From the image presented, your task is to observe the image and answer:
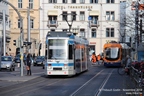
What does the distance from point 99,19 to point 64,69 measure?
4622 cm

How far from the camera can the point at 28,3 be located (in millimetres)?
67688

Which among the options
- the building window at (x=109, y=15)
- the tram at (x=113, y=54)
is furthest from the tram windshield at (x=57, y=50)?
the building window at (x=109, y=15)

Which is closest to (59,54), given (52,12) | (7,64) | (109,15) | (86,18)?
(7,64)

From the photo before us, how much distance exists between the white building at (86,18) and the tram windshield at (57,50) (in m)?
45.0

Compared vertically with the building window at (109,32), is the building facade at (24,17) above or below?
above

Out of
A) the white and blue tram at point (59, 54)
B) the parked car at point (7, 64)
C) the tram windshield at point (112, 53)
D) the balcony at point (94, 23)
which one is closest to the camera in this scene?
the white and blue tram at point (59, 54)

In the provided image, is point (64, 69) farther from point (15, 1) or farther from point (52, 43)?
point (15, 1)

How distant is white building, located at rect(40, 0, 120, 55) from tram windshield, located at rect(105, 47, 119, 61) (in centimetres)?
2535

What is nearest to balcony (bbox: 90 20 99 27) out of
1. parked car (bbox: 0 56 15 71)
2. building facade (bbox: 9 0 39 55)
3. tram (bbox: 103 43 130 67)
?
building facade (bbox: 9 0 39 55)

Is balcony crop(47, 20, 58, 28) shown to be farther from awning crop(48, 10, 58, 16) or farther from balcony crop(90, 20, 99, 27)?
balcony crop(90, 20, 99, 27)

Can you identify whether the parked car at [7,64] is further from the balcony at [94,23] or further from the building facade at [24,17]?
the balcony at [94,23]

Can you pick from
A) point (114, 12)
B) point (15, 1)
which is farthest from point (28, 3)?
point (114, 12)

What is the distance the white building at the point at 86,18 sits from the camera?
6775cm

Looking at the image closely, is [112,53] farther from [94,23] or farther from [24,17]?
[24,17]
